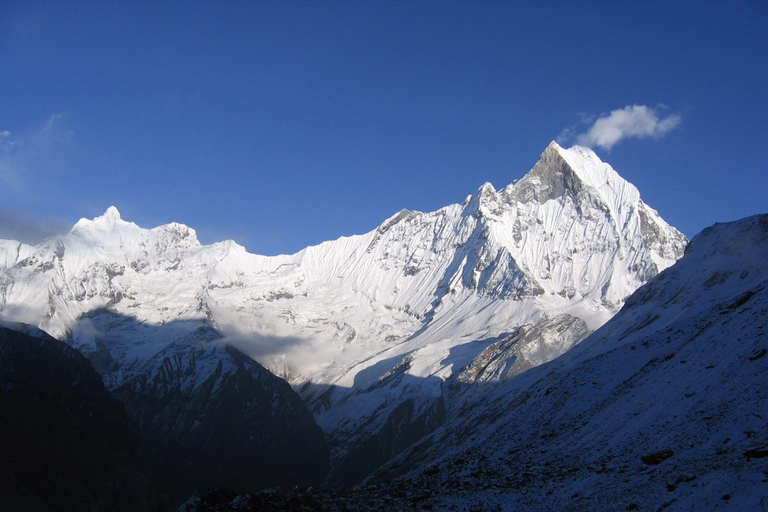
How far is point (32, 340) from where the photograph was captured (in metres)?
192

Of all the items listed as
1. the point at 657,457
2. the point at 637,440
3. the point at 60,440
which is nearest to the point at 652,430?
the point at 637,440

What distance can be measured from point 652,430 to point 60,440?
144 meters

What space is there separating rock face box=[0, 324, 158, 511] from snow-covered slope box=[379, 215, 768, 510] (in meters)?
91.8

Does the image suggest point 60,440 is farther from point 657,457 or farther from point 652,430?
point 657,457

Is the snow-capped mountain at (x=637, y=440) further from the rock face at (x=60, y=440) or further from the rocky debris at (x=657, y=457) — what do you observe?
the rock face at (x=60, y=440)

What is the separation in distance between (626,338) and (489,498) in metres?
92.9

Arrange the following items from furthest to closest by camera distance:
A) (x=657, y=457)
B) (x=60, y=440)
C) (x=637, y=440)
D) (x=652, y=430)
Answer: (x=60, y=440), (x=652, y=430), (x=637, y=440), (x=657, y=457)

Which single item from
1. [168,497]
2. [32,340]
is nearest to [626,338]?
[168,497]

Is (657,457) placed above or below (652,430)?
below

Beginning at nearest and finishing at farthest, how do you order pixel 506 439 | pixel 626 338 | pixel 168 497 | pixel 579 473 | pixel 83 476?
pixel 579 473 → pixel 506 439 → pixel 626 338 → pixel 83 476 → pixel 168 497

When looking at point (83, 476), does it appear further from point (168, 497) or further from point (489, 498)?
point (489, 498)

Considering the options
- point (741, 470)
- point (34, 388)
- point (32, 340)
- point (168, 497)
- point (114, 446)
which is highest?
point (32, 340)

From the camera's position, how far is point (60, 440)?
163 m

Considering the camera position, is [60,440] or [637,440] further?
[60,440]
